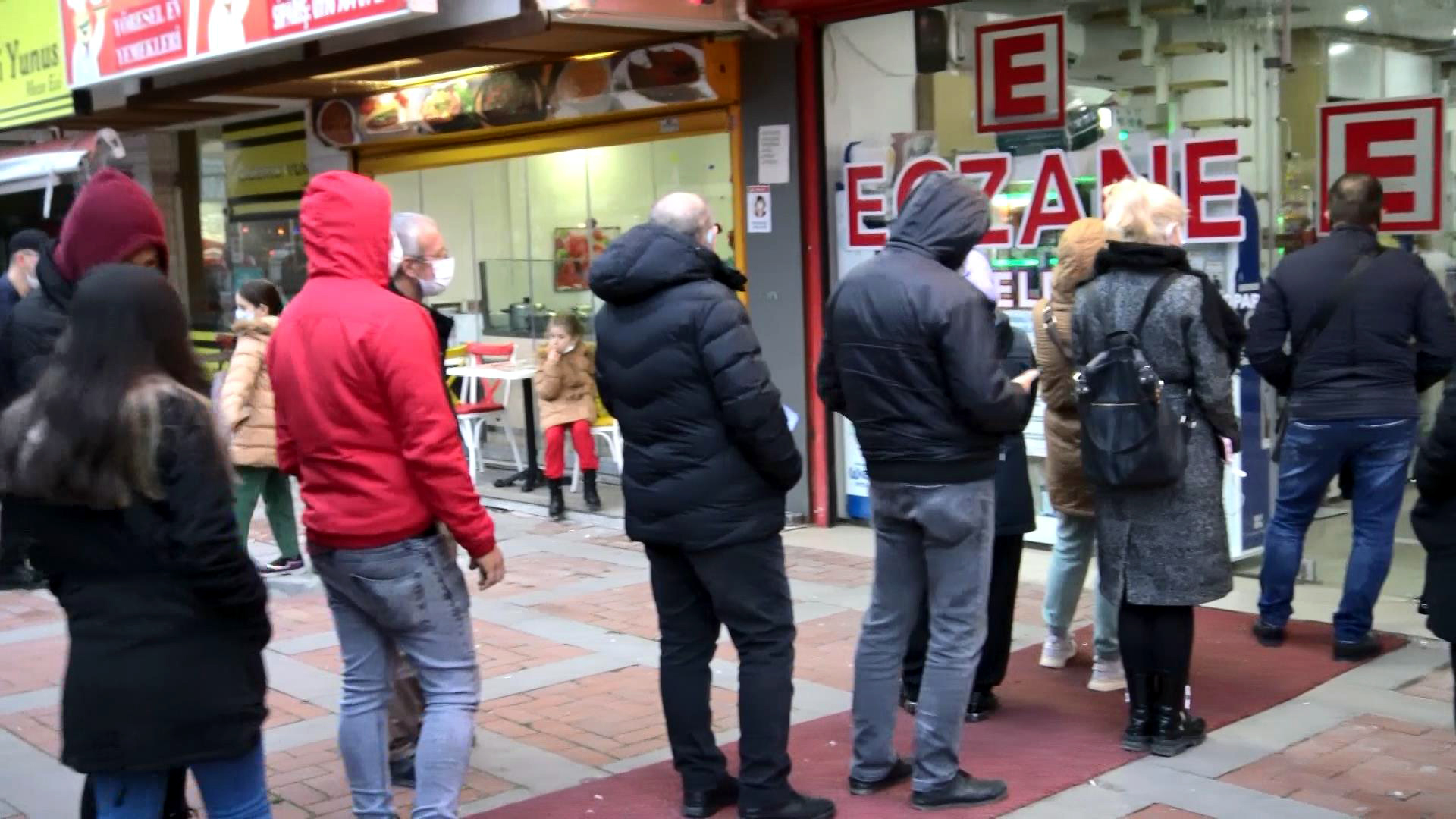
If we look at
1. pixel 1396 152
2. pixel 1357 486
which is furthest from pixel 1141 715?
pixel 1396 152

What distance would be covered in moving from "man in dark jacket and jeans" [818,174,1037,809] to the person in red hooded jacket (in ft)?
4.04

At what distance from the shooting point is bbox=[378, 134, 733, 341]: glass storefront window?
1041 centimetres

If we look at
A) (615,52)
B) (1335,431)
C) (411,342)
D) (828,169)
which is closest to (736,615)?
(411,342)

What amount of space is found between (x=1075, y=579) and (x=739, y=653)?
190 centimetres

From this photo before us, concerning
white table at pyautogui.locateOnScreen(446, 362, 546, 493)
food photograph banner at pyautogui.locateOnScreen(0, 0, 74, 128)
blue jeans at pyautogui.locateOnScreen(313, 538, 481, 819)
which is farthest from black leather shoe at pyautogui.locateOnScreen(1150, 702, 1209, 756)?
food photograph banner at pyautogui.locateOnScreen(0, 0, 74, 128)

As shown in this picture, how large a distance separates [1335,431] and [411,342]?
3856 millimetres

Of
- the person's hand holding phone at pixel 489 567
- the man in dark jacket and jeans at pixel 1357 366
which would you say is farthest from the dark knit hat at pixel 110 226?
the man in dark jacket and jeans at pixel 1357 366

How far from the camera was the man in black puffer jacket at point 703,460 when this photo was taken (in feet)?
14.1

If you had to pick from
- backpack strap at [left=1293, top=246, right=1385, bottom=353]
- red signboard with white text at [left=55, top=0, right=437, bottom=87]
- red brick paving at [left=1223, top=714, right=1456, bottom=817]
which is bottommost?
red brick paving at [left=1223, top=714, right=1456, bottom=817]

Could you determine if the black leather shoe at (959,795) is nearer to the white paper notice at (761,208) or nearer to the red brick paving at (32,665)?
the red brick paving at (32,665)

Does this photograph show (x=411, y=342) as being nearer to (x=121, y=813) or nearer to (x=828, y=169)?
(x=121, y=813)

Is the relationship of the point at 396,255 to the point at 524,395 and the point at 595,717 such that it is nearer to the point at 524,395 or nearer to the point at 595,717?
the point at 595,717

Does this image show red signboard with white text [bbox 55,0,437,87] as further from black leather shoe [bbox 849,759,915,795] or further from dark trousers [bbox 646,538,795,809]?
black leather shoe [bbox 849,759,915,795]

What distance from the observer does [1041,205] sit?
812 cm
